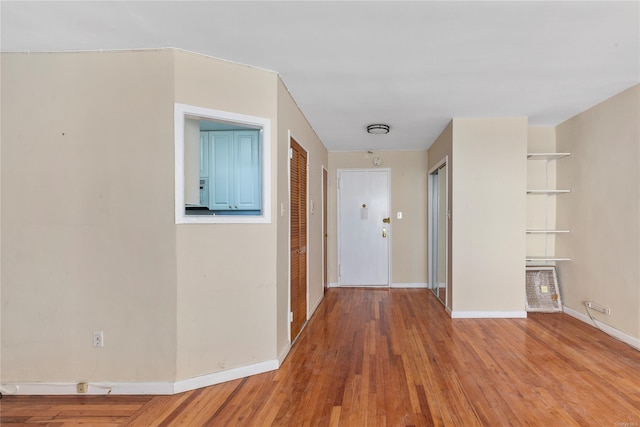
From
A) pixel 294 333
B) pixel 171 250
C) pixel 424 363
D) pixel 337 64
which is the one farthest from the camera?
pixel 294 333

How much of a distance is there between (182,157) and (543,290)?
4403mm

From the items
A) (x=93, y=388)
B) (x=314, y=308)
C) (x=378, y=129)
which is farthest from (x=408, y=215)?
(x=93, y=388)

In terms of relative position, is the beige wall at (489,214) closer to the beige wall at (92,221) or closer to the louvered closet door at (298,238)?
the louvered closet door at (298,238)

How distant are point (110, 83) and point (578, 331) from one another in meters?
4.77

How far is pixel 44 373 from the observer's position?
233 centimetres

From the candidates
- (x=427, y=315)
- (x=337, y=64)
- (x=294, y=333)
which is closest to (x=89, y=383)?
(x=294, y=333)

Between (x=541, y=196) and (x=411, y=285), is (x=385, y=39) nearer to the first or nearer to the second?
(x=541, y=196)

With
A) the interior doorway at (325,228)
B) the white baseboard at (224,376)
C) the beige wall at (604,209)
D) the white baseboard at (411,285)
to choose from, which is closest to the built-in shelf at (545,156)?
the beige wall at (604,209)

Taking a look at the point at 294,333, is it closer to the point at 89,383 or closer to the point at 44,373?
the point at 89,383

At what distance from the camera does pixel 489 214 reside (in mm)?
3934

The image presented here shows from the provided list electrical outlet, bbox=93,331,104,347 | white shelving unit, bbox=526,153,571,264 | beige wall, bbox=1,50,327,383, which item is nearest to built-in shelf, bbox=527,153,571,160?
white shelving unit, bbox=526,153,571,264

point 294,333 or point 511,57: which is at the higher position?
point 511,57

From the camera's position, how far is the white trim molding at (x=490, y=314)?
392 cm

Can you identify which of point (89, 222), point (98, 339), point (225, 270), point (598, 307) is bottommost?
point (598, 307)
